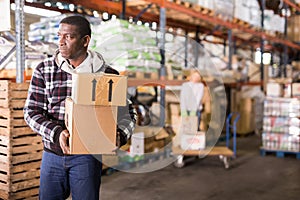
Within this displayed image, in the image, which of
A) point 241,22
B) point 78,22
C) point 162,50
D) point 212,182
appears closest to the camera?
point 78,22

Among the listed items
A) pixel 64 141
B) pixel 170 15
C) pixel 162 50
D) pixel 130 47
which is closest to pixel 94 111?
pixel 64 141

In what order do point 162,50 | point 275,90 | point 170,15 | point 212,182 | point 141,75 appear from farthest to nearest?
point 170,15 < point 275,90 < point 162,50 < point 141,75 < point 212,182

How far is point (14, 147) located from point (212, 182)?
2.71m

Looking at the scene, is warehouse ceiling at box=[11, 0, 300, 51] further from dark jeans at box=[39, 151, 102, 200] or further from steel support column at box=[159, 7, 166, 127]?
dark jeans at box=[39, 151, 102, 200]

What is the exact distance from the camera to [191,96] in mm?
6664

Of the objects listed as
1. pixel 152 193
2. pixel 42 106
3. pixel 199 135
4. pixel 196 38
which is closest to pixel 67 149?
pixel 42 106

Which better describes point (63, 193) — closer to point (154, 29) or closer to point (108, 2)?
point (108, 2)

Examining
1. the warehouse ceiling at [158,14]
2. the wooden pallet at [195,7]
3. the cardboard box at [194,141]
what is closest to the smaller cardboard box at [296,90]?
the warehouse ceiling at [158,14]

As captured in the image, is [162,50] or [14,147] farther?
[162,50]

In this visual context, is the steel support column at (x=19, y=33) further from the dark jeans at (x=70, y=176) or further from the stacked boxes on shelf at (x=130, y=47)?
the dark jeans at (x=70, y=176)

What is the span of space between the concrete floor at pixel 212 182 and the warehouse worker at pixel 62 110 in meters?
2.28

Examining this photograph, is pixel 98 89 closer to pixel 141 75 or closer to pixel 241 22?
pixel 141 75

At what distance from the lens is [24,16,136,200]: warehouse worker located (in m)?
2.21

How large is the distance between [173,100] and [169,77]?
119 centimetres
